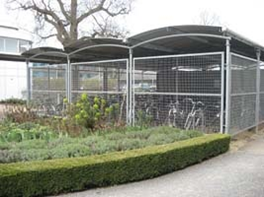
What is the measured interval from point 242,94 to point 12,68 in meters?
26.3

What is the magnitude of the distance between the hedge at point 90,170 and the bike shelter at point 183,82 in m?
2.84

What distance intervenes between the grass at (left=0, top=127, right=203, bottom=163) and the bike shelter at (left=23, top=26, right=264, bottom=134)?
1.37 metres

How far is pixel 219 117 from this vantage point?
9.65m

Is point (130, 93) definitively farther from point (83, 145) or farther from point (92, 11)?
point (92, 11)

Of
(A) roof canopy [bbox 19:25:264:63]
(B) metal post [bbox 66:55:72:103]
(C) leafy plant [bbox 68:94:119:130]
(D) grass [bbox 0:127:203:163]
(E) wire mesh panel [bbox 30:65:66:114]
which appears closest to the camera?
(D) grass [bbox 0:127:203:163]

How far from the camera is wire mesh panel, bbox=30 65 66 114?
46.0 ft

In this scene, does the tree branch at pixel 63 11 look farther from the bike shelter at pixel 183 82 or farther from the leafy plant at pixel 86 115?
the leafy plant at pixel 86 115

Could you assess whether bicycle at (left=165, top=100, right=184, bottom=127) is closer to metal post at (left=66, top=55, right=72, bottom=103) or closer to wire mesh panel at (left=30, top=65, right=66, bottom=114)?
metal post at (left=66, top=55, right=72, bottom=103)

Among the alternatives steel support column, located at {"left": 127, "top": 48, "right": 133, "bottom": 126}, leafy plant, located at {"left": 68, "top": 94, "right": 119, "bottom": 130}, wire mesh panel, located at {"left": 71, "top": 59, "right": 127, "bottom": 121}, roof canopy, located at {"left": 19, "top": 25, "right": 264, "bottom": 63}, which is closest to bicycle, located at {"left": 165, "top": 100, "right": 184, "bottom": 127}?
steel support column, located at {"left": 127, "top": 48, "right": 133, "bottom": 126}

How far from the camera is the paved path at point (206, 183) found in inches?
215

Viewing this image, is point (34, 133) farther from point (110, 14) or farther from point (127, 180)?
point (110, 14)

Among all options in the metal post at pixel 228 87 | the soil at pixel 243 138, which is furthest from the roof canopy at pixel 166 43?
the soil at pixel 243 138

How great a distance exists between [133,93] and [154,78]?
1.18 m

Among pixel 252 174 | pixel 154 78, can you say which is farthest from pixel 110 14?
pixel 252 174
